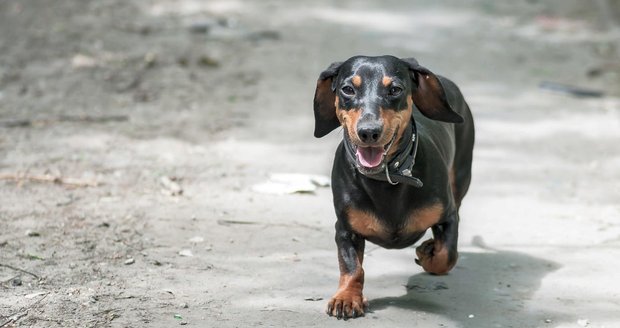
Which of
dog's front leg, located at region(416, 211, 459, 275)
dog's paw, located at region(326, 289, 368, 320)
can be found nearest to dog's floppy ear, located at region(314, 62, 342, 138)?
dog's front leg, located at region(416, 211, 459, 275)

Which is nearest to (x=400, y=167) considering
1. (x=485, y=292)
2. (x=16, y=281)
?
(x=485, y=292)

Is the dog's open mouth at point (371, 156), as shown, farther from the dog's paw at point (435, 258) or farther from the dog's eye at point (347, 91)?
the dog's paw at point (435, 258)

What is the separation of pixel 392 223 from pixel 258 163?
2815mm

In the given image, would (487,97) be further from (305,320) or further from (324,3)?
(305,320)

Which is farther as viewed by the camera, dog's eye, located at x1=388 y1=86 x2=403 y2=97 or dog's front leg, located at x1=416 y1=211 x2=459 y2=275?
dog's front leg, located at x1=416 y1=211 x2=459 y2=275

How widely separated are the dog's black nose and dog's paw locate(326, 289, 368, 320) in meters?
0.74

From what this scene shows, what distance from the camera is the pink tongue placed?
13.3ft

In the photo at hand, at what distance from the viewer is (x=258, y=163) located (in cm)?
702

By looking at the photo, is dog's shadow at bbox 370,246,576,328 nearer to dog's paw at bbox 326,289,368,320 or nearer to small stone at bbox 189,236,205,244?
dog's paw at bbox 326,289,368,320

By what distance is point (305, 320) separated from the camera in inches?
166

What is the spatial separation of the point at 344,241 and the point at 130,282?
103 centimetres

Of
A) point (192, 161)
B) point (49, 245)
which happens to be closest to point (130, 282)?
point (49, 245)

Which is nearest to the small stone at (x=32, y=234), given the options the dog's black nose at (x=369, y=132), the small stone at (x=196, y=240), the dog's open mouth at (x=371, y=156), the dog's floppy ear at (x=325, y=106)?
the small stone at (x=196, y=240)

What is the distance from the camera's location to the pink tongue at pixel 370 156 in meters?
4.05
